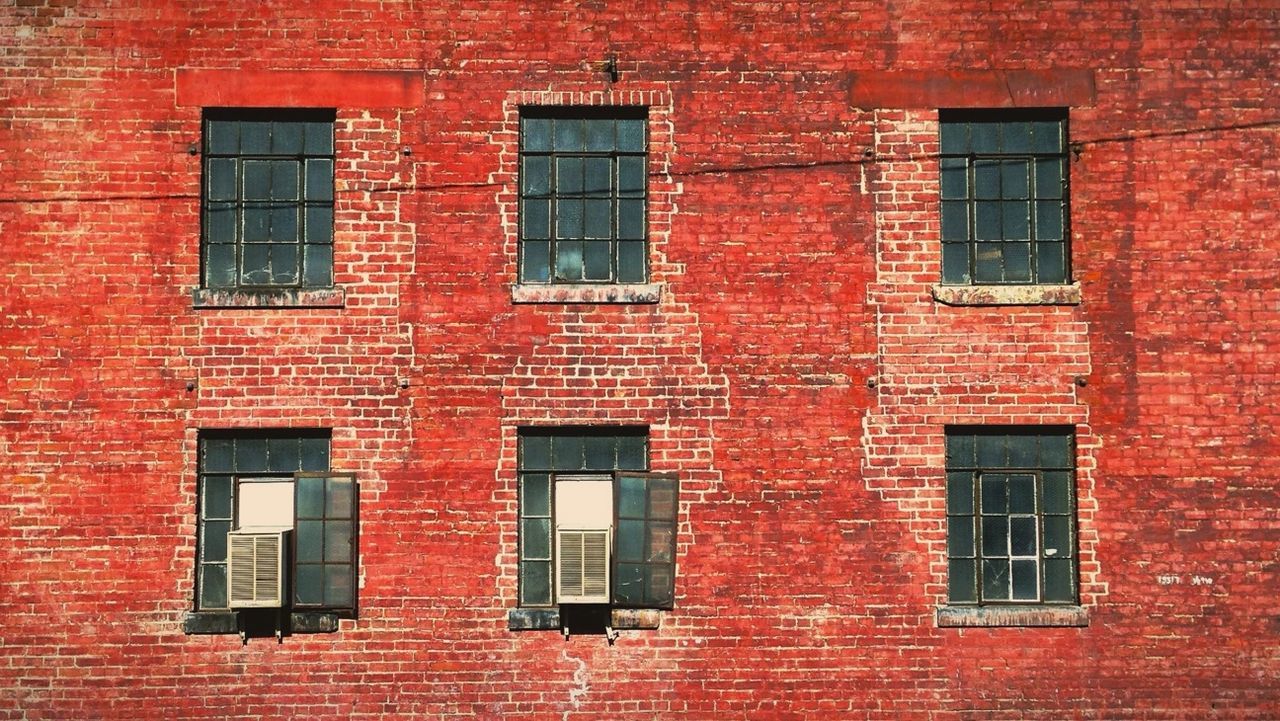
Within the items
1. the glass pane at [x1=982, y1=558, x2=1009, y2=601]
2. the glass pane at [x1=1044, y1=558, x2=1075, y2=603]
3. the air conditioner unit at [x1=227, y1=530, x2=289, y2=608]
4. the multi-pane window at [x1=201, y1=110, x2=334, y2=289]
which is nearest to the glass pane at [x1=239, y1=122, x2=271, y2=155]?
the multi-pane window at [x1=201, y1=110, x2=334, y2=289]

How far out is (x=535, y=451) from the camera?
33.5 feet

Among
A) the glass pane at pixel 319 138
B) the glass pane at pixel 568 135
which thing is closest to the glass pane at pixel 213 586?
the glass pane at pixel 319 138

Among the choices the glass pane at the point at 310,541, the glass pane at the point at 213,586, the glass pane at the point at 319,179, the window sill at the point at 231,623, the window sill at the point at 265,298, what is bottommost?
the window sill at the point at 231,623

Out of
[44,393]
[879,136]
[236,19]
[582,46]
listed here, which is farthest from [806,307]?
[44,393]

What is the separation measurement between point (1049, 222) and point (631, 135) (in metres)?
3.74

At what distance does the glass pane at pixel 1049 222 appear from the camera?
1047cm

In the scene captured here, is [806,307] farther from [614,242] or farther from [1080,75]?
[1080,75]

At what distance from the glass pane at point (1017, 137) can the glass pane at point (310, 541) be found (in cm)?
674

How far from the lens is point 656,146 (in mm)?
10344

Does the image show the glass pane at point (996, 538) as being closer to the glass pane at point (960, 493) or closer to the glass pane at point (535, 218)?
the glass pane at point (960, 493)

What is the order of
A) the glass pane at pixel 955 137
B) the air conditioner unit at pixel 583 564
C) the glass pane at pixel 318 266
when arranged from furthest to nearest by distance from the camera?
the glass pane at pixel 955 137 → the glass pane at pixel 318 266 → the air conditioner unit at pixel 583 564

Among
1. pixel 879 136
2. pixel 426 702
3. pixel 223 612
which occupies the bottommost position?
pixel 426 702

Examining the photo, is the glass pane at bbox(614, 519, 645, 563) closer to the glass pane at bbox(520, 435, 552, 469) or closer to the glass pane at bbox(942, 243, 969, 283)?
the glass pane at bbox(520, 435, 552, 469)

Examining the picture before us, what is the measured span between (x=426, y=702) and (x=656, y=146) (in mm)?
5074
